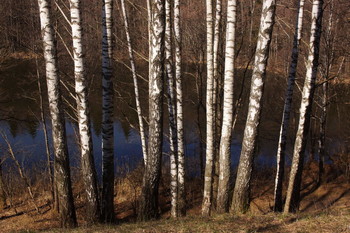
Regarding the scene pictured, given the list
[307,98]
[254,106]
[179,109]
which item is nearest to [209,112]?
[179,109]

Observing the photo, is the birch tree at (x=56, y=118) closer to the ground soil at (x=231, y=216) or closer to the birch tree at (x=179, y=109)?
the ground soil at (x=231, y=216)

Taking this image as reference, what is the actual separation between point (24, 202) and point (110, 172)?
4.87 m

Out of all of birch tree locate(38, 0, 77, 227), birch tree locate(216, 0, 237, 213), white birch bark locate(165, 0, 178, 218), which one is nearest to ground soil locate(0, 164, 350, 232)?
birch tree locate(38, 0, 77, 227)

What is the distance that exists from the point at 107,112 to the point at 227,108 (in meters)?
2.37

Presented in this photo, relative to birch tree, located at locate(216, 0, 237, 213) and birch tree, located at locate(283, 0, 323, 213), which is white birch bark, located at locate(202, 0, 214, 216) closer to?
birch tree, located at locate(216, 0, 237, 213)

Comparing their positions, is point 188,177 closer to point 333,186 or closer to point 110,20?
point 333,186

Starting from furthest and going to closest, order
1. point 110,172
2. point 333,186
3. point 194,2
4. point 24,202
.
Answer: point 194,2 → point 333,186 → point 24,202 → point 110,172

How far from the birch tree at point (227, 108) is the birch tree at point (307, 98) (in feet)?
4.19

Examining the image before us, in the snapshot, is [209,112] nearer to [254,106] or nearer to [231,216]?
[254,106]

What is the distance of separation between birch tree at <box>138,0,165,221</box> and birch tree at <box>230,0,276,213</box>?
1639mm

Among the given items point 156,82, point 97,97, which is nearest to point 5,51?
point 156,82

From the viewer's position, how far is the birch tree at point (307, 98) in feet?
20.6

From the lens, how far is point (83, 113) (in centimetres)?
617

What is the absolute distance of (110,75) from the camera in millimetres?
6707
